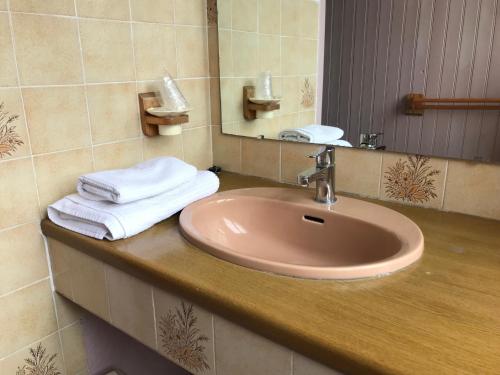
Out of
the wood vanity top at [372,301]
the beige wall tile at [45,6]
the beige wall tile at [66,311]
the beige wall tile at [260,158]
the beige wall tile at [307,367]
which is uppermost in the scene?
the beige wall tile at [45,6]

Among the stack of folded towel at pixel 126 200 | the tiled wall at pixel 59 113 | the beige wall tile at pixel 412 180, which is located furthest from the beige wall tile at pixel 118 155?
the beige wall tile at pixel 412 180

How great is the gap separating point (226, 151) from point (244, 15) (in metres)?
0.45

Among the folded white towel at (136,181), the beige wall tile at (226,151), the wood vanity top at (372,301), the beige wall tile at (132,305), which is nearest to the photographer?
the wood vanity top at (372,301)

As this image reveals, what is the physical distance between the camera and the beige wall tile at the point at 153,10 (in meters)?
1.23

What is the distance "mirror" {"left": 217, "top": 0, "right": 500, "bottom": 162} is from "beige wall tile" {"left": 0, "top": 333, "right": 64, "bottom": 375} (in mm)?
860

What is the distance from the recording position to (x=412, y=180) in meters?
1.12

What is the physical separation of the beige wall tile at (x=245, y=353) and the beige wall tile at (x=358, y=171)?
0.61m

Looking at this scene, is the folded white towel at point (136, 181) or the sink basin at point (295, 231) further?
the folded white towel at point (136, 181)

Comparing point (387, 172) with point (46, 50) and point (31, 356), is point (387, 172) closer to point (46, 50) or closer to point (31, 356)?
point (46, 50)

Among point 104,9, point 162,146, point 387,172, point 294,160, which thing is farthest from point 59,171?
point 387,172

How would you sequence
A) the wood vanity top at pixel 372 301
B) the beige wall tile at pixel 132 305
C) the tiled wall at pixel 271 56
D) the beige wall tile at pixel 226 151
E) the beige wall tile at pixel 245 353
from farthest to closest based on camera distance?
the beige wall tile at pixel 226 151, the tiled wall at pixel 271 56, the beige wall tile at pixel 132 305, the beige wall tile at pixel 245 353, the wood vanity top at pixel 372 301

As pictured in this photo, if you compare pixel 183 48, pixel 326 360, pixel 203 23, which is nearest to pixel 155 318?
pixel 326 360

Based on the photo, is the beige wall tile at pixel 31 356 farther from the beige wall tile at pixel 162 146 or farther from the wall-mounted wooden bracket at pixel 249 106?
the wall-mounted wooden bracket at pixel 249 106

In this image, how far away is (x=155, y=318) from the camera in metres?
0.93
